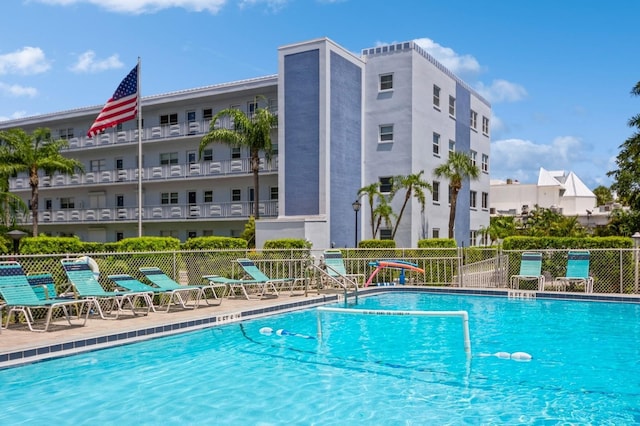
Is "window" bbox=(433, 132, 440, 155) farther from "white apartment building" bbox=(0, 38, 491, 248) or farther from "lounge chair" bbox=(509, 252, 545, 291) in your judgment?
"lounge chair" bbox=(509, 252, 545, 291)

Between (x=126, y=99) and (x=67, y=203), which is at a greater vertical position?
(x=126, y=99)

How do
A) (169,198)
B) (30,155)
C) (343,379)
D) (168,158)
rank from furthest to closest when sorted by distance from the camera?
(168,158) < (169,198) < (30,155) < (343,379)

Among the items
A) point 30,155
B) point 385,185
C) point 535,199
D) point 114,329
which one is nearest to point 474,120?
point 385,185

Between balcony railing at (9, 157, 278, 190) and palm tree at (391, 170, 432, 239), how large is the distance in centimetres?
752

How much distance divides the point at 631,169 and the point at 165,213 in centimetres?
2969

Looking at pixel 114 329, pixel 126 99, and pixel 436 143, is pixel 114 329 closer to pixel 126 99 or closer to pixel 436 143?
pixel 126 99

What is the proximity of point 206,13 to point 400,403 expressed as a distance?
46.1ft

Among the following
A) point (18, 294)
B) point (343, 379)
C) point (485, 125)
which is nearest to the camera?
point (343, 379)

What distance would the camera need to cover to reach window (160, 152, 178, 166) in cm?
4025

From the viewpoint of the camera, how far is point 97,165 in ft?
145

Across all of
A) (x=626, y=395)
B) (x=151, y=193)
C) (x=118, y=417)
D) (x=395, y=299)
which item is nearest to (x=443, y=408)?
(x=626, y=395)

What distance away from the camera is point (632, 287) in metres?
18.6

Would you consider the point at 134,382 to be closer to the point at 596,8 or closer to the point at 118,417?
the point at 118,417

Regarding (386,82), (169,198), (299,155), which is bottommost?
(169,198)
